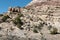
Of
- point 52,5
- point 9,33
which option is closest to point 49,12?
point 52,5

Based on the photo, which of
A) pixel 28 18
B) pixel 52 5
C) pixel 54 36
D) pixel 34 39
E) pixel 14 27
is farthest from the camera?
pixel 52 5

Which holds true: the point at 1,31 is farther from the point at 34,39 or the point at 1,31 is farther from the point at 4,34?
the point at 34,39

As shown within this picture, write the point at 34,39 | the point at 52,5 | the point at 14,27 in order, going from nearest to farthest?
1. the point at 34,39
2. the point at 14,27
3. the point at 52,5

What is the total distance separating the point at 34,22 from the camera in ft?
130

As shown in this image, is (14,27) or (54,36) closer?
(54,36)

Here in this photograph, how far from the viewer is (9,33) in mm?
34094

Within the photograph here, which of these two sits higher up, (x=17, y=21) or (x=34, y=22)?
(x=17, y=21)

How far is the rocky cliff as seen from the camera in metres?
33.7

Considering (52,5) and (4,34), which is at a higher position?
(52,5)

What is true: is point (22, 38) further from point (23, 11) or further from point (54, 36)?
point (23, 11)

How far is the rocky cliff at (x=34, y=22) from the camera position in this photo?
1326 inches

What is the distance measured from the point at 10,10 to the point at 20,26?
10409 mm

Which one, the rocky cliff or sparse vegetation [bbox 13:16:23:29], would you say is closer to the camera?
the rocky cliff

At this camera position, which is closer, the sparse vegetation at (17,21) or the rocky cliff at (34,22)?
the rocky cliff at (34,22)
